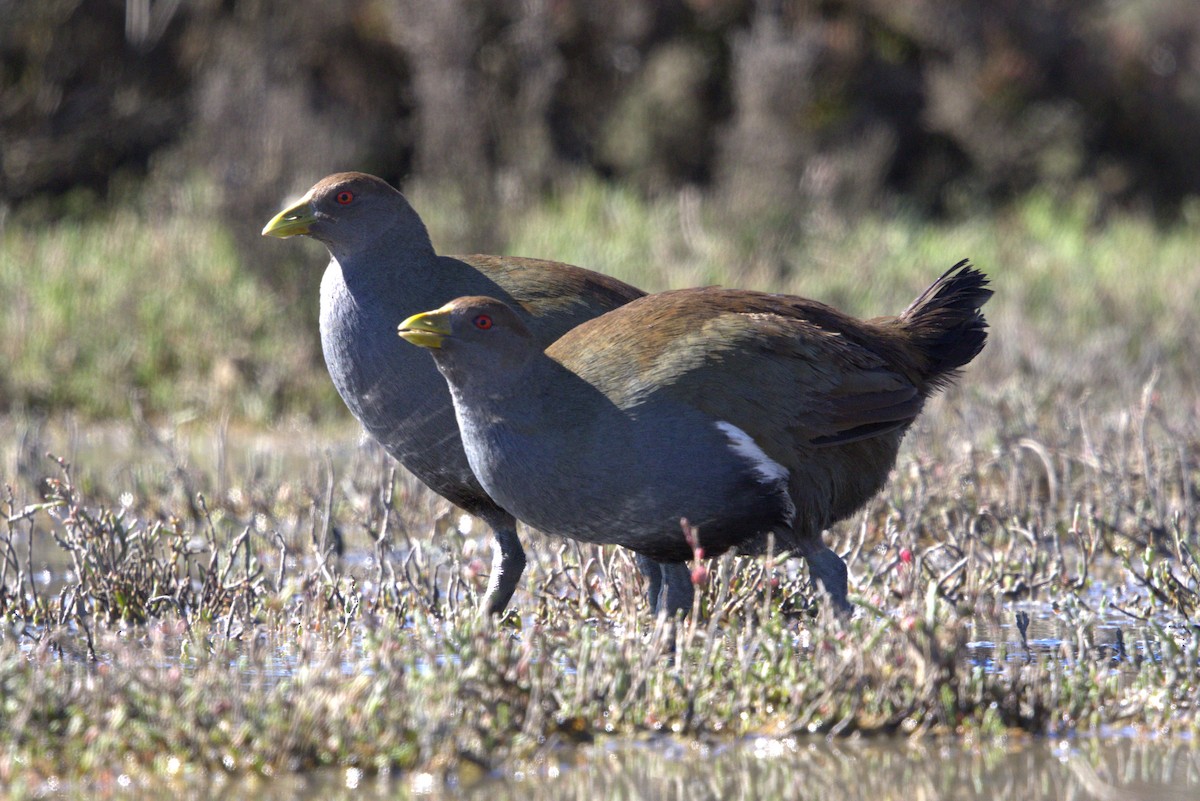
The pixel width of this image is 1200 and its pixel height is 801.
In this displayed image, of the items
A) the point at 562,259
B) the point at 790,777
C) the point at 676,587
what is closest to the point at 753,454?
the point at 676,587

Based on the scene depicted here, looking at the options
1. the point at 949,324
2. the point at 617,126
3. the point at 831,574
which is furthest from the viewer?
the point at 617,126

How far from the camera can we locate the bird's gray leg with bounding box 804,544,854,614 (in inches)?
199

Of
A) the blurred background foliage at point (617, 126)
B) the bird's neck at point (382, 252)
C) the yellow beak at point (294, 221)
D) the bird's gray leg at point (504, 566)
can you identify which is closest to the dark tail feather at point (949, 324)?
the bird's gray leg at point (504, 566)

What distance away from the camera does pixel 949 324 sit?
219 inches

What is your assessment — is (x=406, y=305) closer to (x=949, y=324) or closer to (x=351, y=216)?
(x=351, y=216)

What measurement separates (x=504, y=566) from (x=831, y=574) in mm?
1217

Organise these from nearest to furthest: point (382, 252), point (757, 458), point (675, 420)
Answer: point (675, 420)
point (757, 458)
point (382, 252)

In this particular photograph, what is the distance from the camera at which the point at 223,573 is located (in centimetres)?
559

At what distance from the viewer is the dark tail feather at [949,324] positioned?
553cm

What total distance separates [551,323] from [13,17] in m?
12.2

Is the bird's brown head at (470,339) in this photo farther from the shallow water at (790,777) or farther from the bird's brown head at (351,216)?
the shallow water at (790,777)

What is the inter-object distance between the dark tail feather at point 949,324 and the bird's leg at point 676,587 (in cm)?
107

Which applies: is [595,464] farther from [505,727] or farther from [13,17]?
[13,17]

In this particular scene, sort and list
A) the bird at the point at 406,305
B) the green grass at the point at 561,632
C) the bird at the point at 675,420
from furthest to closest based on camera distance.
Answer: the bird at the point at 406,305
the bird at the point at 675,420
the green grass at the point at 561,632
